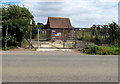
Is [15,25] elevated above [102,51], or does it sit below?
above

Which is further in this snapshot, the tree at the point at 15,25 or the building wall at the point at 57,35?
the building wall at the point at 57,35

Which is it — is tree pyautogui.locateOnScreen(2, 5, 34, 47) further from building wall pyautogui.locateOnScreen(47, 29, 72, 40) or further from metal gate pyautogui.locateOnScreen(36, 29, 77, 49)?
building wall pyautogui.locateOnScreen(47, 29, 72, 40)

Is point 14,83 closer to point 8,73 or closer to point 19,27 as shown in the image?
point 8,73

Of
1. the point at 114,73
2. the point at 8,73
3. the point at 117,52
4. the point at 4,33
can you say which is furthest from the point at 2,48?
the point at 114,73

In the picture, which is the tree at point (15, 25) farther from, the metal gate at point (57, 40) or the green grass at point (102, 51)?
the green grass at point (102, 51)

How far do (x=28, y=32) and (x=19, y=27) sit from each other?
1.25 metres

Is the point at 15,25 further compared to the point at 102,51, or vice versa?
the point at 15,25

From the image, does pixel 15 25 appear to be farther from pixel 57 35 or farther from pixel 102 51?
pixel 102 51

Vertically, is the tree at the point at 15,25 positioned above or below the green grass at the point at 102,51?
above

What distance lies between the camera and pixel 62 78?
5.61 meters

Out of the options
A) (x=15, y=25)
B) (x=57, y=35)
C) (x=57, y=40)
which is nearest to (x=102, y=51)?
(x=57, y=35)

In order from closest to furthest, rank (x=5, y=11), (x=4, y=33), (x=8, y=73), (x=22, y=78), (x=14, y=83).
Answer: (x=14, y=83)
(x=22, y=78)
(x=8, y=73)
(x=4, y=33)
(x=5, y=11)

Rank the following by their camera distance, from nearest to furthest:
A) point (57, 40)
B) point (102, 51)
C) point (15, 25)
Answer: point (102, 51) → point (15, 25) → point (57, 40)

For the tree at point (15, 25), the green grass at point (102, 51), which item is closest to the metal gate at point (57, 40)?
the tree at point (15, 25)
